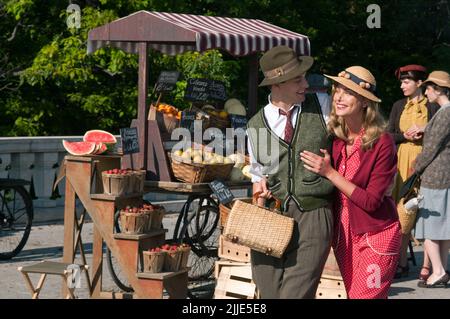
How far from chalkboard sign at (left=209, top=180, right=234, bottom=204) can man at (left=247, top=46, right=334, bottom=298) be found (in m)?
2.54

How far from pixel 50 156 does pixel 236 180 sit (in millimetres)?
5516

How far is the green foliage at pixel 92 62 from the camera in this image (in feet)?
61.3

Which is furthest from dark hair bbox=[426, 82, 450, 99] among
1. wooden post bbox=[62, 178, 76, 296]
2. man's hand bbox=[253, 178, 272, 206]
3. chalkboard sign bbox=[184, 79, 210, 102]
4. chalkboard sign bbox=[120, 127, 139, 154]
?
man's hand bbox=[253, 178, 272, 206]

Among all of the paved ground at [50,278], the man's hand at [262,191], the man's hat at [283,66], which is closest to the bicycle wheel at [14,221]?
the paved ground at [50,278]

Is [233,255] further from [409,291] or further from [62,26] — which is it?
[62,26]

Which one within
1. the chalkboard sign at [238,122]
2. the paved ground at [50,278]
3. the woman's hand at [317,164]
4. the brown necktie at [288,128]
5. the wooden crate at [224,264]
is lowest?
the paved ground at [50,278]

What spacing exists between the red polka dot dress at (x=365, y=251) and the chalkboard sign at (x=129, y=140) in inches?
123

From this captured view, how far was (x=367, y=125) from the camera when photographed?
5.91 m

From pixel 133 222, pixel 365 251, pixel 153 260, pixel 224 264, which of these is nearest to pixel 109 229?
pixel 133 222

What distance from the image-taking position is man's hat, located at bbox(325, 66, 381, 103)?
592 cm

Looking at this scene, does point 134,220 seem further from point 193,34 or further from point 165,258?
point 193,34

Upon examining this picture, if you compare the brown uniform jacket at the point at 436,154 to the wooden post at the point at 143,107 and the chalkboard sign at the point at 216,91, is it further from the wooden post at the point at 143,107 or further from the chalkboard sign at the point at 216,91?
the wooden post at the point at 143,107

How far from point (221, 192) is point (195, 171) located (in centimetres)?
30

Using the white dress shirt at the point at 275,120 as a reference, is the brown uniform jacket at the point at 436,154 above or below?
below
